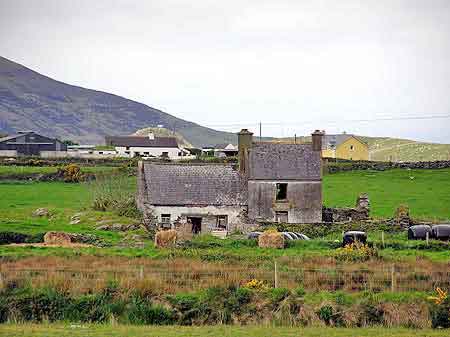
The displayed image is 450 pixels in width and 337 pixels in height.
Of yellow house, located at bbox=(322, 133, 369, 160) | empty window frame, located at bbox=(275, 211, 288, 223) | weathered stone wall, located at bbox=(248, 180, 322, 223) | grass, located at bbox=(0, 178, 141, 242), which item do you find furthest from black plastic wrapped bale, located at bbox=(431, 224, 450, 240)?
yellow house, located at bbox=(322, 133, 369, 160)

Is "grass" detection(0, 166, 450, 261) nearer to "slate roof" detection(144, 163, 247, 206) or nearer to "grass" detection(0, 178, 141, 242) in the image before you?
"grass" detection(0, 178, 141, 242)

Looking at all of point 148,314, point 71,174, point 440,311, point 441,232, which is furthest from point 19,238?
point 71,174

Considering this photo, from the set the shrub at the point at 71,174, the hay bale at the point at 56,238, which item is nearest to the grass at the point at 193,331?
the hay bale at the point at 56,238

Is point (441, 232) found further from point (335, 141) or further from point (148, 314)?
point (335, 141)

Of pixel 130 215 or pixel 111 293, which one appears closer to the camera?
pixel 111 293

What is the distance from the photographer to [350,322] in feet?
74.9

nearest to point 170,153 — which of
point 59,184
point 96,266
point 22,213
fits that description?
point 59,184

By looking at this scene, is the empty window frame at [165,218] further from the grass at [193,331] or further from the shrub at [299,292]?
the grass at [193,331]

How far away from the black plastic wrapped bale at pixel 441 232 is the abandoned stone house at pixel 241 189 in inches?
476

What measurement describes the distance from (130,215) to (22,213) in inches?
344

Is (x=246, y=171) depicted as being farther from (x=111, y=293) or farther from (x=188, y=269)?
(x=111, y=293)

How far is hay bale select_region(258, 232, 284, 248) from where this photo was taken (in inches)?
1435

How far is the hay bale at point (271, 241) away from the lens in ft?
120

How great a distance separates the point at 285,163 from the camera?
175 ft
